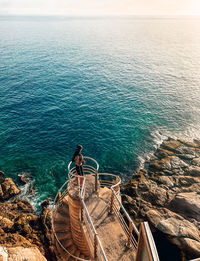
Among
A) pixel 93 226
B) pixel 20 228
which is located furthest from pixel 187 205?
pixel 20 228

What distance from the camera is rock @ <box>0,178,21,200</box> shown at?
71.8ft

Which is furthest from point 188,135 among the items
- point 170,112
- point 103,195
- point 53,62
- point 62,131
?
point 53,62

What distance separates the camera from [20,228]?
1675 cm

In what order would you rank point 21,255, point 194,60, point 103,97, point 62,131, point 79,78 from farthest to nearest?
point 194,60, point 79,78, point 103,97, point 62,131, point 21,255

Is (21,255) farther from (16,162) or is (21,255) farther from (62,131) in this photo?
(62,131)

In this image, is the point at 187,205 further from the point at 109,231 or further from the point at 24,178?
the point at 24,178

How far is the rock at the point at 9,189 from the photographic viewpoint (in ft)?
71.8

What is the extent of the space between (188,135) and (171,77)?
31.7 meters

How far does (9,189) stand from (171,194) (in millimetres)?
20567

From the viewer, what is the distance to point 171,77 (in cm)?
5831

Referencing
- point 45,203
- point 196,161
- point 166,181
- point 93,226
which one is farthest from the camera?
point 196,161

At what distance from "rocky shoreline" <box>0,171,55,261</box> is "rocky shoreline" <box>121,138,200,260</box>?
9245mm

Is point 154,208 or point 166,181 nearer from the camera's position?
point 154,208

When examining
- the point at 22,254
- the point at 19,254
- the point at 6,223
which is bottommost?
the point at 6,223
